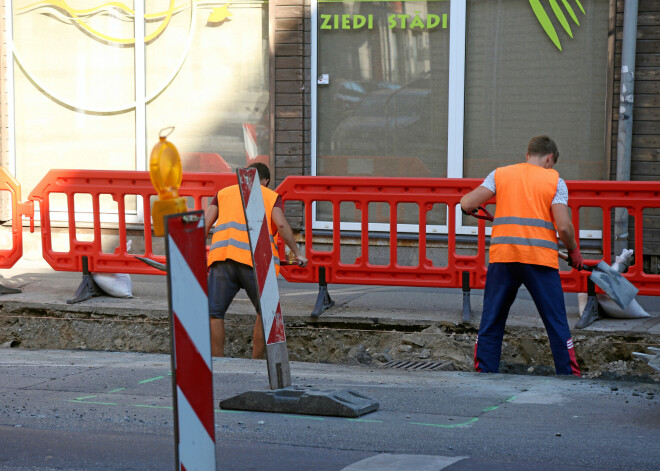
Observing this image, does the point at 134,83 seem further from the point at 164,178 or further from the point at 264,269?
the point at 164,178

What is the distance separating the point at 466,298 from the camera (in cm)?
873

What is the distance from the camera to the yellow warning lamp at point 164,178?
10.8 ft

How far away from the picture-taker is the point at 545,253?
697cm

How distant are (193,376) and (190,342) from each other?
12 centimetres

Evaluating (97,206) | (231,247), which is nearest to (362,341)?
(231,247)

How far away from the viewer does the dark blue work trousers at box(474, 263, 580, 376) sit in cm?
700

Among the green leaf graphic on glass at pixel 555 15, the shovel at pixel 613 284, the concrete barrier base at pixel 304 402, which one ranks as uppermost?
the green leaf graphic on glass at pixel 555 15

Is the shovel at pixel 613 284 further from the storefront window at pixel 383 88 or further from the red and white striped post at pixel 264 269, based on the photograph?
the storefront window at pixel 383 88

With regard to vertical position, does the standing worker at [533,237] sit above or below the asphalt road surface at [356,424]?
above

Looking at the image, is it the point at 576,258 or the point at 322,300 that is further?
the point at 322,300

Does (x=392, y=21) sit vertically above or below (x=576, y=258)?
above

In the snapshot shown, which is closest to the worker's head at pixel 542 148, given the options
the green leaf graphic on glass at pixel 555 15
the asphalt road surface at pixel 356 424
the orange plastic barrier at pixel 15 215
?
the asphalt road surface at pixel 356 424

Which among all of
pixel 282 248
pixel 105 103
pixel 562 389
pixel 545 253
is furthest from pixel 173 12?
pixel 562 389

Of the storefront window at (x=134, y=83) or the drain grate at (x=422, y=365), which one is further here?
the storefront window at (x=134, y=83)
